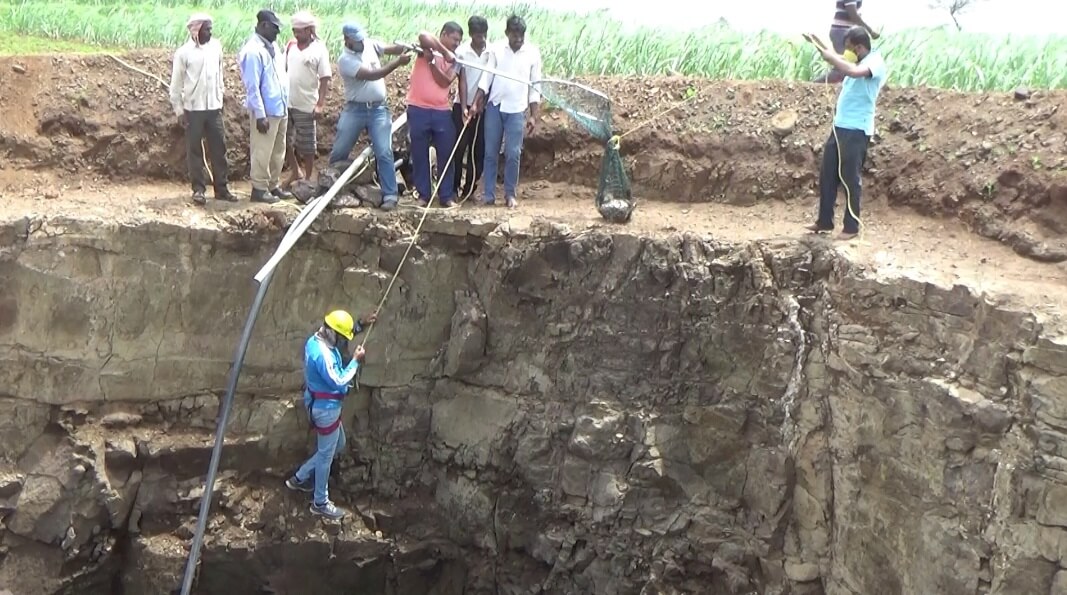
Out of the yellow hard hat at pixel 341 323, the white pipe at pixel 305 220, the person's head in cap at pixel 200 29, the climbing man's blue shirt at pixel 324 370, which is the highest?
the person's head in cap at pixel 200 29

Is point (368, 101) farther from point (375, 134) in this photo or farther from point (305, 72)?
point (305, 72)

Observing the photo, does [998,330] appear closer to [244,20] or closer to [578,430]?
[578,430]

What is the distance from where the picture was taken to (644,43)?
900 centimetres

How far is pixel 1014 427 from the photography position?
16.4ft

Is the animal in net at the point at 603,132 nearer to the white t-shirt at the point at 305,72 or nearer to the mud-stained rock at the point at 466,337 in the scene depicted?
the mud-stained rock at the point at 466,337

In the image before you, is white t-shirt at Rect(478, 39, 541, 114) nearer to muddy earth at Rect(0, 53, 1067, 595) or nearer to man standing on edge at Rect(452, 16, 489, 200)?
man standing on edge at Rect(452, 16, 489, 200)

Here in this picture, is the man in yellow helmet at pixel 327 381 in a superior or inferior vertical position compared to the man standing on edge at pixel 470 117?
inferior

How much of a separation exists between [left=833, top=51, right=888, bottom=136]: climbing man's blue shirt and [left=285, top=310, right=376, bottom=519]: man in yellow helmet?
3490 mm

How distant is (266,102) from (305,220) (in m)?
1.02

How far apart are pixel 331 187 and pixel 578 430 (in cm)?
256

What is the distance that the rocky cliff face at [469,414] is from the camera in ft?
20.0

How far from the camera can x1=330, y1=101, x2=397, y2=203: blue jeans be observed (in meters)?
7.03

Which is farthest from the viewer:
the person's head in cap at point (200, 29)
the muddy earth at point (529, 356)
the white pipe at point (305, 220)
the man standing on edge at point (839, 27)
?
the man standing on edge at point (839, 27)

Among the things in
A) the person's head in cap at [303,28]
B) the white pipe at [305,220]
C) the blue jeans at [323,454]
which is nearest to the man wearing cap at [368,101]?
the white pipe at [305,220]
